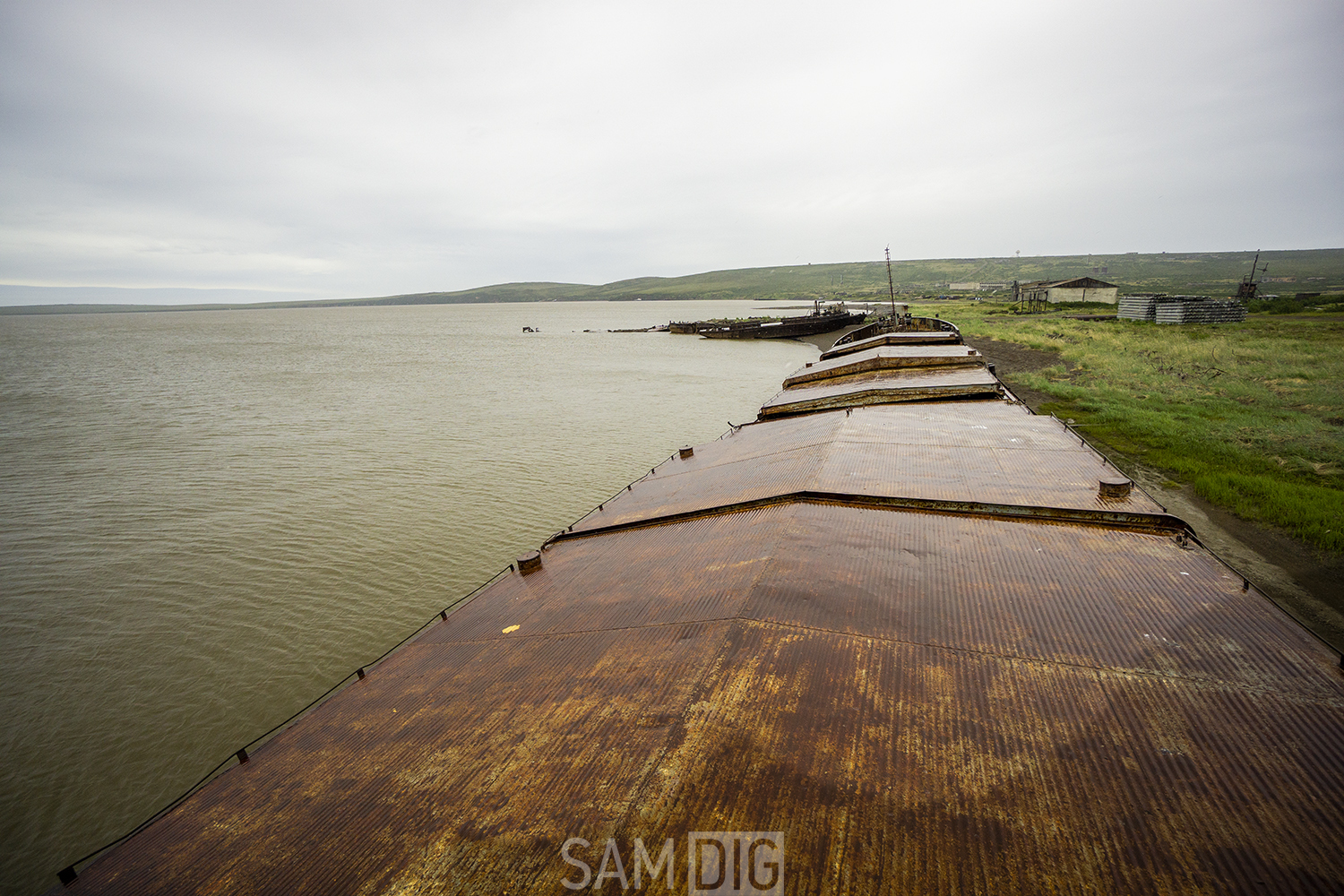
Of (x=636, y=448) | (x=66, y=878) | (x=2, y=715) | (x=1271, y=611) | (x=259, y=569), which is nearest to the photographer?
(x=66, y=878)

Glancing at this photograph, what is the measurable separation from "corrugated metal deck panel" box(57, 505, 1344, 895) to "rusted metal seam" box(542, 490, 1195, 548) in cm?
92

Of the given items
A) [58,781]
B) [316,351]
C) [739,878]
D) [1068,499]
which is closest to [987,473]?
[1068,499]

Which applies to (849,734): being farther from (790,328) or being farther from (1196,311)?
(790,328)

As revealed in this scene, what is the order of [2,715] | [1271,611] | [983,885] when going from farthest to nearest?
[2,715], [1271,611], [983,885]

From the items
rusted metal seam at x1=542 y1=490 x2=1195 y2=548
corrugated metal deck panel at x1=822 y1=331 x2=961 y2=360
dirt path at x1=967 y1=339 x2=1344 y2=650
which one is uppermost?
corrugated metal deck panel at x1=822 y1=331 x2=961 y2=360

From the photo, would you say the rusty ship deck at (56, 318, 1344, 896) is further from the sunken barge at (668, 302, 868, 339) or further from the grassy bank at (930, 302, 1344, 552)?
the sunken barge at (668, 302, 868, 339)

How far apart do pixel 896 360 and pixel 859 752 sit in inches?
836

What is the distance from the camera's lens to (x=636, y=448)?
23.7 metres

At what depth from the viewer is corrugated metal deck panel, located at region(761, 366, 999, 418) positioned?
17.9 meters

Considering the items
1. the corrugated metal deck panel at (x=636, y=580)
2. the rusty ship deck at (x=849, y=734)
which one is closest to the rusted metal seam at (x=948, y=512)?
the rusty ship deck at (x=849, y=734)

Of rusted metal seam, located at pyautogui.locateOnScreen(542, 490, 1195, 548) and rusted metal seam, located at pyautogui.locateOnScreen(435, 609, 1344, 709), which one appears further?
rusted metal seam, located at pyautogui.locateOnScreen(542, 490, 1195, 548)

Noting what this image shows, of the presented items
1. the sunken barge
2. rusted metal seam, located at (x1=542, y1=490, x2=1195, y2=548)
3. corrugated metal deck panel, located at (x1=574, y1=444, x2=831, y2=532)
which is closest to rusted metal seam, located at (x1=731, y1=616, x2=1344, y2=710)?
rusted metal seam, located at (x1=542, y1=490, x2=1195, y2=548)

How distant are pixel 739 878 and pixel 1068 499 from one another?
8.63 m

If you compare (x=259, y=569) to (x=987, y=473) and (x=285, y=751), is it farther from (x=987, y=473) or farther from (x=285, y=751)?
(x=987, y=473)
